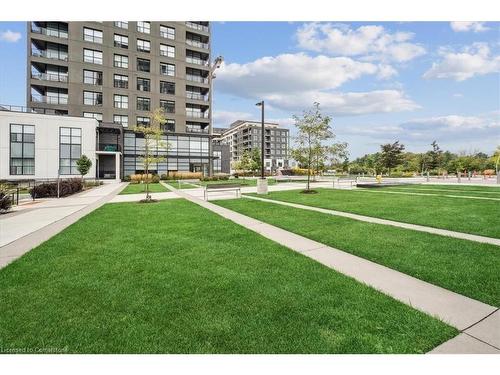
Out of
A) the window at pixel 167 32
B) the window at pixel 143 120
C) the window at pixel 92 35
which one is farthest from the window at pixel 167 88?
the window at pixel 92 35

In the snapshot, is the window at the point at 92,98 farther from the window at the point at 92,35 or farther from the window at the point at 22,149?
the window at the point at 22,149

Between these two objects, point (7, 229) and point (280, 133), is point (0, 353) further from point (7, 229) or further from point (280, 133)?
point (280, 133)

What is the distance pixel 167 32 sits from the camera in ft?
151

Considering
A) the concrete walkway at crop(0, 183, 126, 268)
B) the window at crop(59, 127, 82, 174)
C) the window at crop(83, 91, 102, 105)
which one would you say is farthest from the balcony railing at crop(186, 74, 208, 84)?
the concrete walkway at crop(0, 183, 126, 268)

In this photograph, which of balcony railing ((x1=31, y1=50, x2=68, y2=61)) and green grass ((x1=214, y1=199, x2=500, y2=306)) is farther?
balcony railing ((x1=31, y1=50, x2=68, y2=61))

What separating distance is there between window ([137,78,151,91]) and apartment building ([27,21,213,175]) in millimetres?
158

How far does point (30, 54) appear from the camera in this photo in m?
37.0

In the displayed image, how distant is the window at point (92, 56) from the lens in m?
39.9

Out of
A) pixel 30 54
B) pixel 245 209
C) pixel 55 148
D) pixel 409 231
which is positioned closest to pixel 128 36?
pixel 30 54

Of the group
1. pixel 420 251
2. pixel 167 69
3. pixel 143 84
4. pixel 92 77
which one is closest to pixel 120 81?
pixel 143 84

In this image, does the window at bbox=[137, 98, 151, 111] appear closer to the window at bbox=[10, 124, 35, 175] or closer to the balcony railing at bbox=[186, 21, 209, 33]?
the window at bbox=[10, 124, 35, 175]

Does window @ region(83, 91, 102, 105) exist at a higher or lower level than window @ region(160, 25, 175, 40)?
lower

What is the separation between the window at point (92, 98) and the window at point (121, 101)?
84.5 inches

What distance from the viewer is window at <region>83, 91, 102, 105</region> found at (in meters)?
40.0
